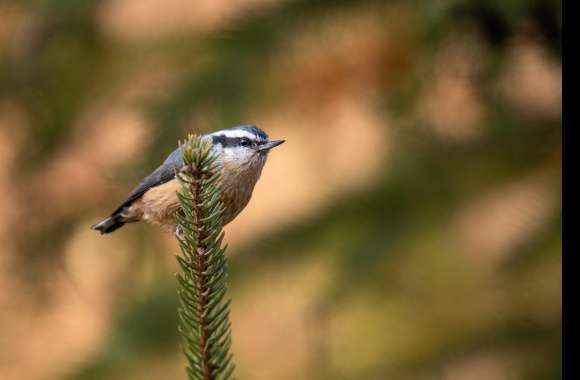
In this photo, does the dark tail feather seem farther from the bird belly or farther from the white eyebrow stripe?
the white eyebrow stripe

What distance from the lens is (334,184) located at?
2719 mm

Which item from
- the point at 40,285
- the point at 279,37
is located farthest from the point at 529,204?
the point at 40,285

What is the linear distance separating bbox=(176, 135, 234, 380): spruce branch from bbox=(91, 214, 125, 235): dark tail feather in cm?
107

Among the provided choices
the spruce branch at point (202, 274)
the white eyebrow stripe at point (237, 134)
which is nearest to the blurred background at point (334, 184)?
the white eyebrow stripe at point (237, 134)

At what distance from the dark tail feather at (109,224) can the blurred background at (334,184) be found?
0.30 ft

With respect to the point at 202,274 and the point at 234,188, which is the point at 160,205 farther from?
the point at 202,274

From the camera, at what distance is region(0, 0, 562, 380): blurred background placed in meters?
2.29

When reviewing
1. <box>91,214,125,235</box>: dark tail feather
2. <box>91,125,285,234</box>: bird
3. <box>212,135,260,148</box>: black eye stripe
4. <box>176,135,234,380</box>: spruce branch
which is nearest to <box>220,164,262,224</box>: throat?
<box>91,125,285,234</box>: bird

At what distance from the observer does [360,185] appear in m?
2.61

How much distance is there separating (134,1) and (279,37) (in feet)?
6.30

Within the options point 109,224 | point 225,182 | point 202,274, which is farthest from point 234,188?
point 202,274

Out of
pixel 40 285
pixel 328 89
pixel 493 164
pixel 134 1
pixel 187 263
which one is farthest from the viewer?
pixel 134 1

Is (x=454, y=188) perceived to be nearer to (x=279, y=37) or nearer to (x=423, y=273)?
(x=423, y=273)

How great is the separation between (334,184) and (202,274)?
1.42 meters
